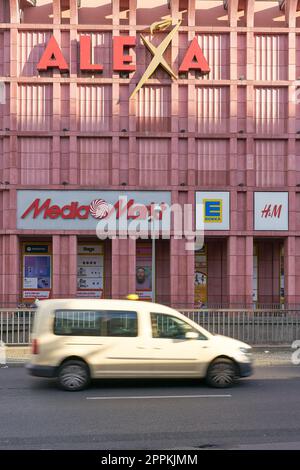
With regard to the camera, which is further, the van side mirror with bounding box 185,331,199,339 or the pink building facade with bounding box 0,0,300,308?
the pink building facade with bounding box 0,0,300,308

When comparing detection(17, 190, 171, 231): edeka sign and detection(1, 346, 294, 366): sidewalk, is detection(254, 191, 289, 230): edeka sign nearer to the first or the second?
detection(17, 190, 171, 231): edeka sign

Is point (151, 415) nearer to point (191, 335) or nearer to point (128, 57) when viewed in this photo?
point (191, 335)

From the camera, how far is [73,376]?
11.0m

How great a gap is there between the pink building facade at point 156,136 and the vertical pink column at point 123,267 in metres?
0.06

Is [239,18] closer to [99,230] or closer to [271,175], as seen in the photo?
[271,175]

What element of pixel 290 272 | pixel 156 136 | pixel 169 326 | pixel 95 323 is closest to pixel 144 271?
pixel 156 136

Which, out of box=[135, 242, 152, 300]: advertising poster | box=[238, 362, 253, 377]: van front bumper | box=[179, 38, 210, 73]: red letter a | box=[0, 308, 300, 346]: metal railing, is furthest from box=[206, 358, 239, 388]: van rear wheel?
box=[179, 38, 210, 73]: red letter a

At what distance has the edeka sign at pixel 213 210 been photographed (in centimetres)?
2695

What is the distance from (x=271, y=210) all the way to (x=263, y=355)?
40.9 ft

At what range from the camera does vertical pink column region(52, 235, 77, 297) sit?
26.5 m

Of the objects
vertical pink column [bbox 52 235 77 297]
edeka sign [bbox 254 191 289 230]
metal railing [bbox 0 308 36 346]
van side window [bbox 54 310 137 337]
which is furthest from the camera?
edeka sign [bbox 254 191 289 230]

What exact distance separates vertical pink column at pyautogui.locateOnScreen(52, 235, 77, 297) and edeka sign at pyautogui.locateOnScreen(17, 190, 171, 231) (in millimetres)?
647

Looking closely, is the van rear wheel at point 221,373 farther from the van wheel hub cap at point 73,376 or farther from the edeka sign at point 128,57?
the edeka sign at point 128,57
